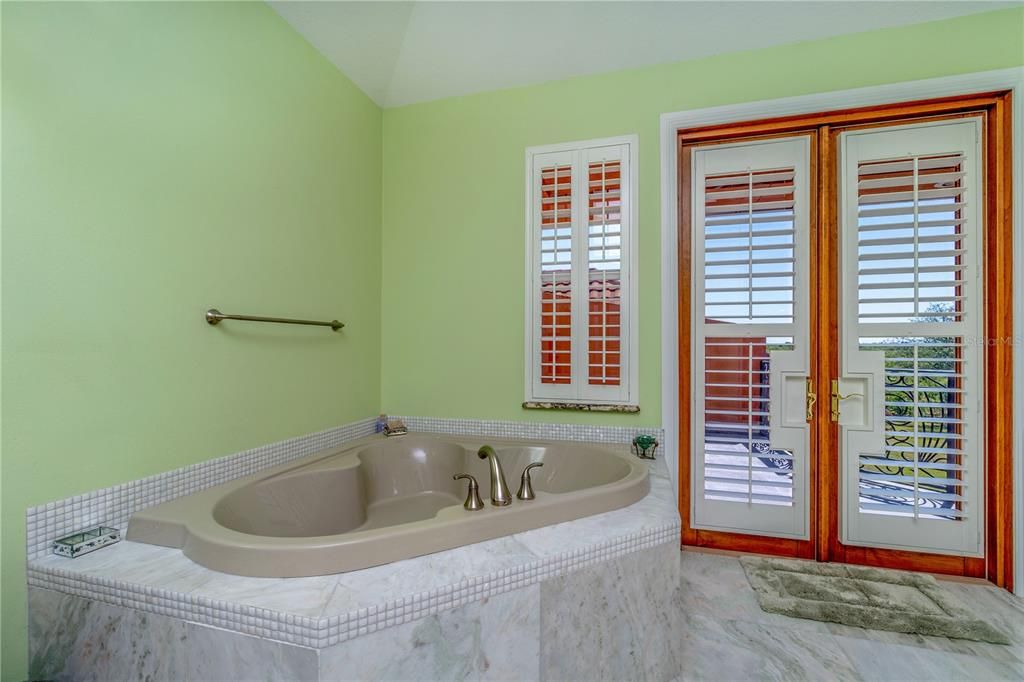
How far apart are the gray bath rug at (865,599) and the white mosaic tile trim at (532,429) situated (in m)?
0.72

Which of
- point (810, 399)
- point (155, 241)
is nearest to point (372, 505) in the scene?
point (155, 241)

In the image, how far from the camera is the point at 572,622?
1.19 metres

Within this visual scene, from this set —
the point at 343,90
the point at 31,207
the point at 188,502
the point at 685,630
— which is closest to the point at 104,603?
the point at 188,502

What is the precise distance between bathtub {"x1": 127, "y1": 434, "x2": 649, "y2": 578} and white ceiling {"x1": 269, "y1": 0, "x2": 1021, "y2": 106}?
180 cm

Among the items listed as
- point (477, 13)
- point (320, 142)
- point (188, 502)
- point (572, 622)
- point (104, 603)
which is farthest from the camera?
point (320, 142)

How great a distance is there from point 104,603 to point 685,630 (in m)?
1.70

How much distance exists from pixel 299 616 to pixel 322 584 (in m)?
0.11

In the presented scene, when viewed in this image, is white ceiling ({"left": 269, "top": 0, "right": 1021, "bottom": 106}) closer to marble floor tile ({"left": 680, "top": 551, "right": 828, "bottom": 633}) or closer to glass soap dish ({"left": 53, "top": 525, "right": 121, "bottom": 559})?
glass soap dish ({"left": 53, "top": 525, "right": 121, "bottom": 559})

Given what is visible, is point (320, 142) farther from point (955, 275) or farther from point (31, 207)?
point (955, 275)

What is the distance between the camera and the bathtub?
1.08 m

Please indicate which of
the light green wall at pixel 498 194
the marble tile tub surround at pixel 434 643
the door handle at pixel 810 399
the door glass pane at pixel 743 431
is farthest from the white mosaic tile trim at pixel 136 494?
the door handle at pixel 810 399

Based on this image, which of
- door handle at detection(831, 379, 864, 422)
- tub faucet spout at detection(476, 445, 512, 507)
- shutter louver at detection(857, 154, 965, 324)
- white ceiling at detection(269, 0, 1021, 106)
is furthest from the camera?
door handle at detection(831, 379, 864, 422)

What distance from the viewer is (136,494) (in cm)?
136

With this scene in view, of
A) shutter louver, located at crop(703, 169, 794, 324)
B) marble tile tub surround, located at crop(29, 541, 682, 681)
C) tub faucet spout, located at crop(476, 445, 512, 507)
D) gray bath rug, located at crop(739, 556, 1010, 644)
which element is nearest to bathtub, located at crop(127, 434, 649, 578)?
tub faucet spout, located at crop(476, 445, 512, 507)
